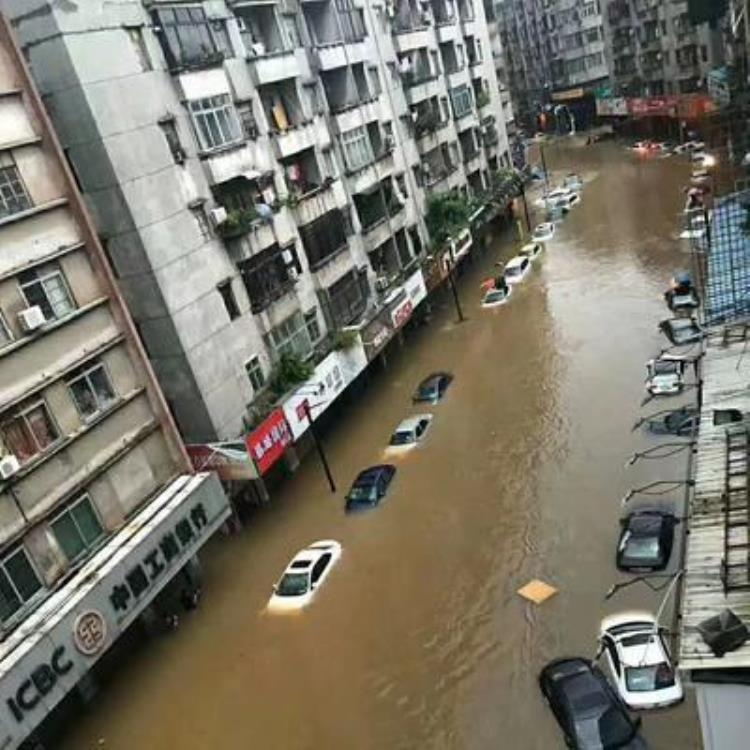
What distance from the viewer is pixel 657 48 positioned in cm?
8975

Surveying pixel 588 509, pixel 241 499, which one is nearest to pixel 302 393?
pixel 241 499

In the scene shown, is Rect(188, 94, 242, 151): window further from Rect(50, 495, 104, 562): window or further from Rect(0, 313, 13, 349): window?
Rect(50, 495, 104, 562): window

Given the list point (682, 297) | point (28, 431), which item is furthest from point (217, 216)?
point (682, 297)

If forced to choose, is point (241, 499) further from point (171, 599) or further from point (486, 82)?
point (486, 82)

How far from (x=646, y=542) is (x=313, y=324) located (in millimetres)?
18040

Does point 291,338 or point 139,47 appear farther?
point 291,338

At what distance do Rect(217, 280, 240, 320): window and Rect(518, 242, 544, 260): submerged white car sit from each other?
33566mm

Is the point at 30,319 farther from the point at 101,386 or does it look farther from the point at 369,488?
the point at 369,488

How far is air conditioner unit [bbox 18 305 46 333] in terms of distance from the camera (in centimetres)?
2206

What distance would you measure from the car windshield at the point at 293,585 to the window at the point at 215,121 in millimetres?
16143

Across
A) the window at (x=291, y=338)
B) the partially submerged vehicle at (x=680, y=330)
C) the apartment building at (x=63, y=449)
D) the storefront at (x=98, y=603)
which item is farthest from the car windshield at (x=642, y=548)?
the window at (x=291, y=338)

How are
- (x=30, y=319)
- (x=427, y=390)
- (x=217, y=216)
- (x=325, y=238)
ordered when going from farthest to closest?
(x=427, y=390) < (x=325, y=238) < (x=217, y=216) < (x=30, y=319)

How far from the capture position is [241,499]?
1257 inches

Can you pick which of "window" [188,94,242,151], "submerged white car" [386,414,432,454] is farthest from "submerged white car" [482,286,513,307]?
"window" [188,94,242,151]
